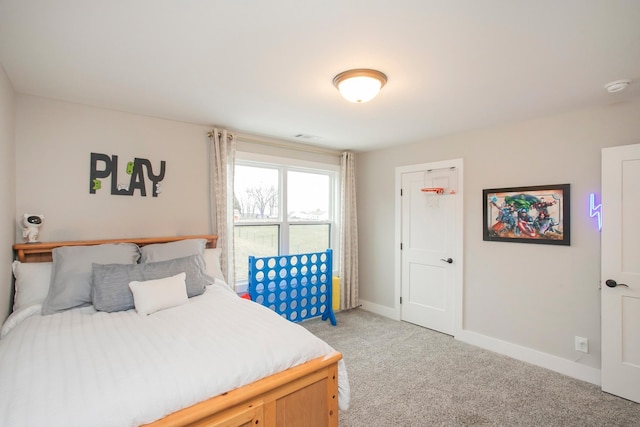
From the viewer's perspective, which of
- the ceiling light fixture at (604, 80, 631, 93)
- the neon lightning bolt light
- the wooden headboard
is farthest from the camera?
the neon lightning bolt light

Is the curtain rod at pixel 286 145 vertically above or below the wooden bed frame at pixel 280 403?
above

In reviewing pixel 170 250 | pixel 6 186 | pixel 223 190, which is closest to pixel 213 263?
pixel 170 250

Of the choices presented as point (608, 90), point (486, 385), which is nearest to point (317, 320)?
point (486, 385)

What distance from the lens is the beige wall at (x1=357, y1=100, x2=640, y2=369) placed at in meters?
2.68

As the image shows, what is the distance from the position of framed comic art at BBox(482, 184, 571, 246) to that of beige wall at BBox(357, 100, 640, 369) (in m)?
0.07

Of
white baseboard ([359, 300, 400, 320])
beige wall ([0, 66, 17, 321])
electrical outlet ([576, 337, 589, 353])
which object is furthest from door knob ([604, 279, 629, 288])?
beige wall ([0, 66, 17, 321])

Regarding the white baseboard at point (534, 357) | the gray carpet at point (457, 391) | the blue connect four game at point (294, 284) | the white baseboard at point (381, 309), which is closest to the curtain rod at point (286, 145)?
the blue connect four game at point (294, 284)

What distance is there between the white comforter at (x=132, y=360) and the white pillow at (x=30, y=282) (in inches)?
6.9

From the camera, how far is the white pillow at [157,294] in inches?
82.5

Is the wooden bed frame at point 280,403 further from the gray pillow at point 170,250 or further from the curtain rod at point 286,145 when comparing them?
the curtain rod at point 286,145

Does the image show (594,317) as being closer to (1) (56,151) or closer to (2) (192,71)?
(2) (192,71)

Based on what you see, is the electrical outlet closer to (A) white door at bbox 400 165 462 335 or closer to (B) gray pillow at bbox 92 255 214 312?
(A) white door at bbox 400 165 462 335

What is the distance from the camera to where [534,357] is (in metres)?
3.00

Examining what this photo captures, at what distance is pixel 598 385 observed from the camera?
261cm
